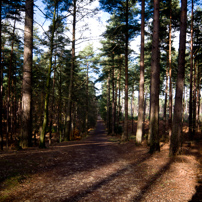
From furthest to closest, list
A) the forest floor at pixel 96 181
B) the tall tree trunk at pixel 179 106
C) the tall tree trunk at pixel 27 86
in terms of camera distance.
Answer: the tall tree trunk at pixel 27 86 < the tall tree trunk at pixel 179 106 < the forest floor at pixel 96 181

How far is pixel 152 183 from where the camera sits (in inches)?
174

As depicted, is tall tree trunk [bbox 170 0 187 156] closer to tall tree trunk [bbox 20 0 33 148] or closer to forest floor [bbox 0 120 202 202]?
forest floor [bbox 0 120 202 202]

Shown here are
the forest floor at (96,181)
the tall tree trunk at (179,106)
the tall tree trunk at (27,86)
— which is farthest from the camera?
the tall tree trunk at (27,86)

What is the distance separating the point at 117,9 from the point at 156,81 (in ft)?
31.4

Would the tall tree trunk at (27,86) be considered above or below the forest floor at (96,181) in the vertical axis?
above

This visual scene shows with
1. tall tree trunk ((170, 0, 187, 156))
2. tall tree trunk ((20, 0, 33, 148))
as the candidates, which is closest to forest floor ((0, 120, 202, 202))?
tall tree trunk ((170, 0, 187, 156))

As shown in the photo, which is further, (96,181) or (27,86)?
(27,86)

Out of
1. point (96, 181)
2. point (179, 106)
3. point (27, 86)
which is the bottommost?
point (96, 181)

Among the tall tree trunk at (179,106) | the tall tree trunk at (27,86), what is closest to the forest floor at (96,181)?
the tall tree trunk at (179,106)

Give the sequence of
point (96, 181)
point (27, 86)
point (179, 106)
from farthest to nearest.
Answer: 1. point (27, 86)
2. point (179, 106)
3. point (96, 181)

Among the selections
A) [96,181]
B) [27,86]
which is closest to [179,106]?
[96,181]

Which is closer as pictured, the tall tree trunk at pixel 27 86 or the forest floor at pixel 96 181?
the forest floor at pixel 96 181

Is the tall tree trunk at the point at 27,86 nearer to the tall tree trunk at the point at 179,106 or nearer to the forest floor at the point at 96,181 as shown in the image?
the forest floor at the point at 96,181

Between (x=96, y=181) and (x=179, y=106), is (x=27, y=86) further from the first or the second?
(x=179, y=106)
